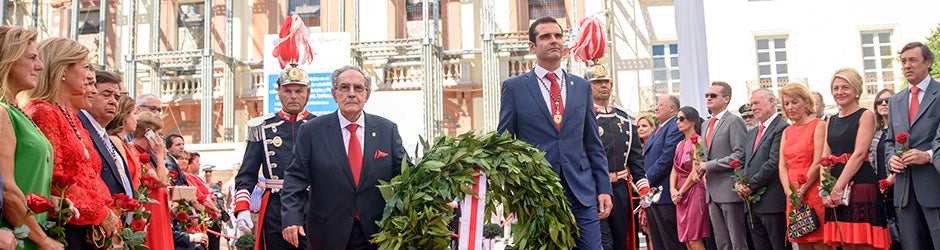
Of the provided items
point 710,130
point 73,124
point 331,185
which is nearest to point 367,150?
point 331,185

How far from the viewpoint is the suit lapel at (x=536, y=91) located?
519 centimetres

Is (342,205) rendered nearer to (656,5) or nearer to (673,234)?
(673,234)

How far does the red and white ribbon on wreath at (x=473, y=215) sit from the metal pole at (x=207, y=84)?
888 inches

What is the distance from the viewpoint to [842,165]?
21.8 feet

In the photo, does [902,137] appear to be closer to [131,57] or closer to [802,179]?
[802,179]

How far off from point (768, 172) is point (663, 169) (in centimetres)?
135

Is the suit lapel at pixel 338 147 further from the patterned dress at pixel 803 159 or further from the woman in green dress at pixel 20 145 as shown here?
the patterned dress at pixel 803 159

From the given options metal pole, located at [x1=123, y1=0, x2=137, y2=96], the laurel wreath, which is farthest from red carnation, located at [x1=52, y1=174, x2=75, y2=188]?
metal pole, located at [x1=123, y1=0, x2=137, y2=96]

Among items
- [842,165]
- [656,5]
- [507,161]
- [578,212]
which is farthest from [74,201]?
[656,5]

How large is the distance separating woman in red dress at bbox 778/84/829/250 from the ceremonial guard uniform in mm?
1303

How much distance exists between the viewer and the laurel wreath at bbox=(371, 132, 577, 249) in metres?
4.61

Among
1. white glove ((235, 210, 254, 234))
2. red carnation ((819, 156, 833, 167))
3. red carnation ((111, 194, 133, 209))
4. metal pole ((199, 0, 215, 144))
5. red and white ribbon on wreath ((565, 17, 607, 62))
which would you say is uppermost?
metal pole ((199, 0, 215, 144))

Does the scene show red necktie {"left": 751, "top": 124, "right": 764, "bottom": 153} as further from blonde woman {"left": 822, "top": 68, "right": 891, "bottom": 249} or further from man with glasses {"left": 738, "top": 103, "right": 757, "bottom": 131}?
man with glasses {"left": 738, "top": 103, "right": 757, "bottom": 131}

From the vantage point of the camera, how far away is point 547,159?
5117 mm
